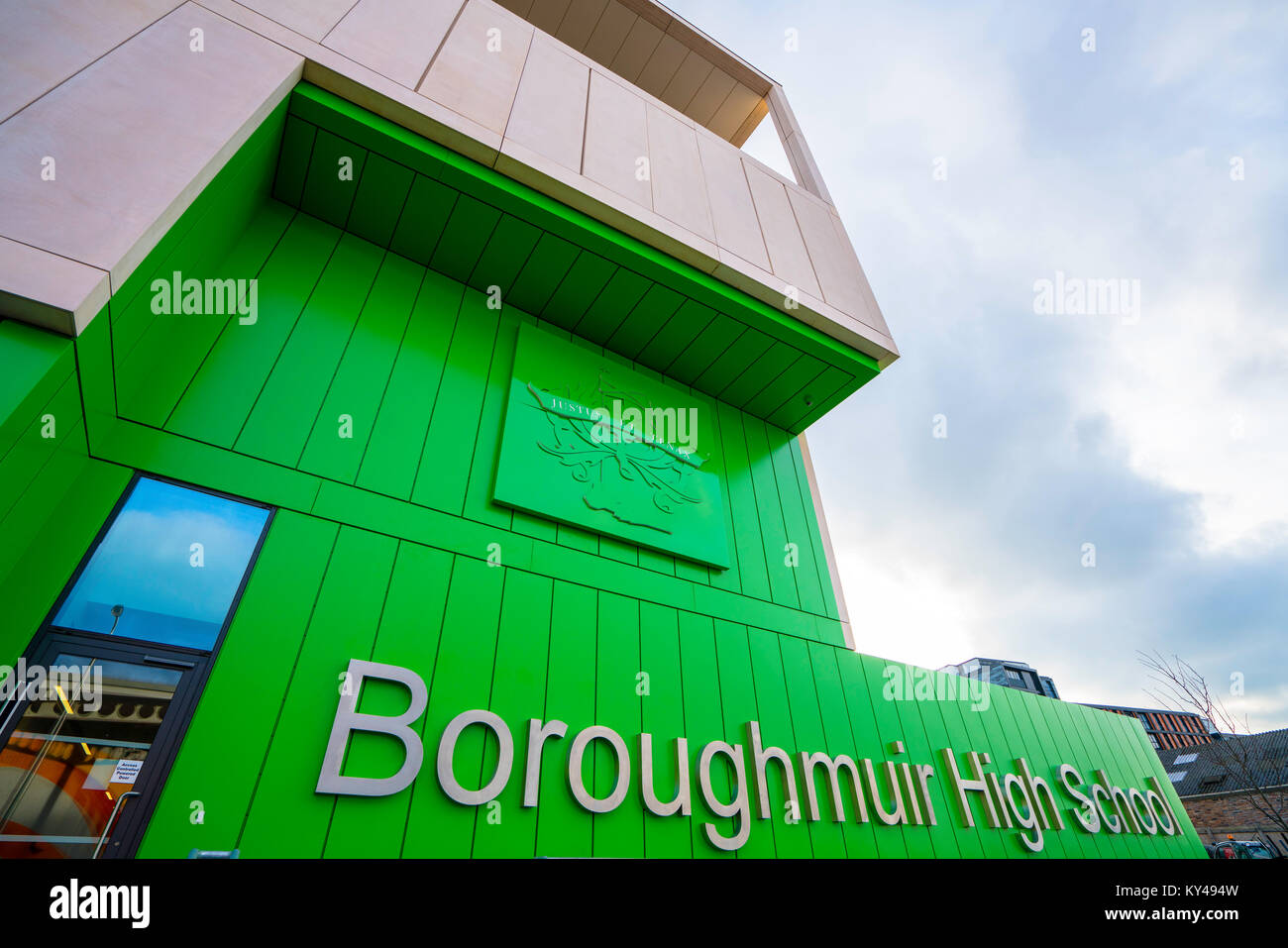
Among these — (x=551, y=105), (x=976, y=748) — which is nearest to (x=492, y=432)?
(x=551, y=105)

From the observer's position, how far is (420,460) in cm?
308

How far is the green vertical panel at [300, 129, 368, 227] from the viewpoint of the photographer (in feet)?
10.3

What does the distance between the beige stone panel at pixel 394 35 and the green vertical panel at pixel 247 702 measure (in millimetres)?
2651

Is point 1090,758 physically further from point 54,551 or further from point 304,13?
point 304,13

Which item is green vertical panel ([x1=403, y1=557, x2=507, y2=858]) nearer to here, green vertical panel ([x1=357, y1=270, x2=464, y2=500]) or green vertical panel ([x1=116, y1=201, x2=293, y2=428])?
green vertical panel ([x1=357, y1=270, x2=464, y2=500])

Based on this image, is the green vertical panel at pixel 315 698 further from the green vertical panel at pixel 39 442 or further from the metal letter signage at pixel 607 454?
the green vertical panel at pixel 39 442

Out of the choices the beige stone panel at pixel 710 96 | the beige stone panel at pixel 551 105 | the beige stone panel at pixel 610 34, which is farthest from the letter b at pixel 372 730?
the beige stone panel at pixel 710 96

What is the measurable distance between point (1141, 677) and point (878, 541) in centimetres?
552

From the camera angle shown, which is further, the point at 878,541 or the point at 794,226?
the point at 878,541

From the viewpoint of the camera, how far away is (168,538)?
231 cm

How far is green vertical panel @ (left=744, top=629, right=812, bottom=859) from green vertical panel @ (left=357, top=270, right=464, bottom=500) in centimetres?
251

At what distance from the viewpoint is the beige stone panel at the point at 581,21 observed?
586 cm
